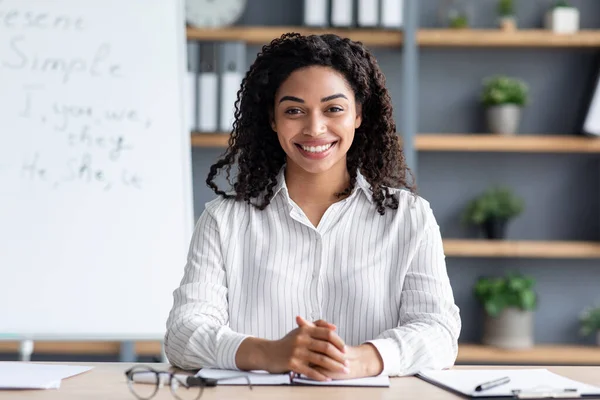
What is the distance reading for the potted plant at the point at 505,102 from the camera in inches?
132

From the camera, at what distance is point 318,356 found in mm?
1287

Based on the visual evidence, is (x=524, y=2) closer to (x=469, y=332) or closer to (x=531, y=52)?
(x=531, y=52)

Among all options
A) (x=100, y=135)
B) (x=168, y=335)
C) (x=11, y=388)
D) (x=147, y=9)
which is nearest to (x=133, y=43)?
(x=147, y=9)

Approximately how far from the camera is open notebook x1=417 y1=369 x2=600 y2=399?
1160mm

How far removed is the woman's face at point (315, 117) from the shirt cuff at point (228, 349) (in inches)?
16.0

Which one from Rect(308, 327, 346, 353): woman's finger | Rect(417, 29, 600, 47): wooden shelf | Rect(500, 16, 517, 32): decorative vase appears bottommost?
Rect(308, 327, 346, 353): woman's finger

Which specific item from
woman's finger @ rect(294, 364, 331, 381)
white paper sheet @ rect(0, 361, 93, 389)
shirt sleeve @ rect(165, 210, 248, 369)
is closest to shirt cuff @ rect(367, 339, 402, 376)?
woman's finger @ rect(294, 364, 331, 381)

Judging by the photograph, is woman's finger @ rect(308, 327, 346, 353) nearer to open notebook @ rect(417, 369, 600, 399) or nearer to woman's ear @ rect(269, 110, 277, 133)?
open notebook @ rect(417, 369, 600, 399)

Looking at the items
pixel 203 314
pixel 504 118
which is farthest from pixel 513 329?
pixel 203 314

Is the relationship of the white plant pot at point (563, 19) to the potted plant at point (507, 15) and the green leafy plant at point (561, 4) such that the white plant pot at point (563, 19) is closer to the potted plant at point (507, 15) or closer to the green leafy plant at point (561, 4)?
the green leafy plant at point (561, 4)

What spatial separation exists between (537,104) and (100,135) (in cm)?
194

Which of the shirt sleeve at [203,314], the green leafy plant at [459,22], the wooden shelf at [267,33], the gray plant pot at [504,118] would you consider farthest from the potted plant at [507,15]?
the shirt sleeve at [203,314]

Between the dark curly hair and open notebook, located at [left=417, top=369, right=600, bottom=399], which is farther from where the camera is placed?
the dark curly hair

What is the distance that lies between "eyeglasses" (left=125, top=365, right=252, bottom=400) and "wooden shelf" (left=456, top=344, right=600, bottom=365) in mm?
2175
